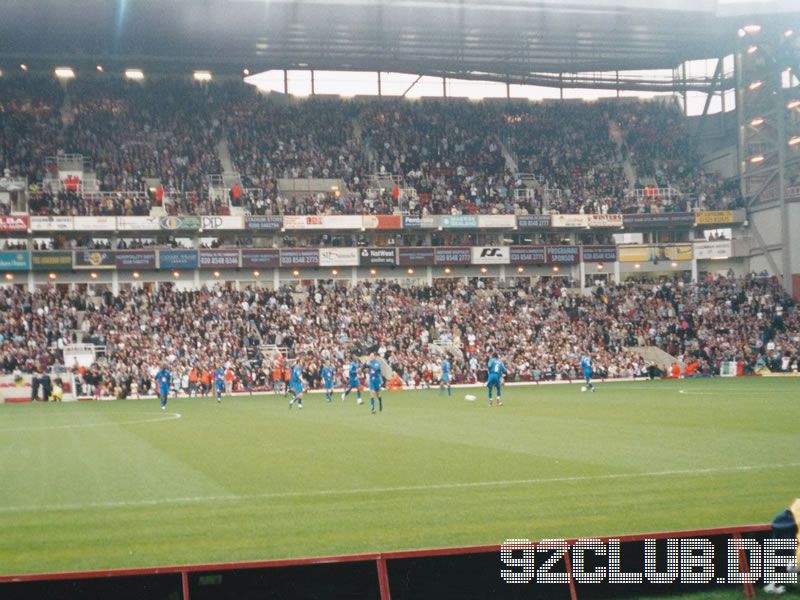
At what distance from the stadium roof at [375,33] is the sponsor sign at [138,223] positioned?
12.7 meters

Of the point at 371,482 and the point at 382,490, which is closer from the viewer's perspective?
the point at 382,490

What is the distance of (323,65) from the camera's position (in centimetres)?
6844

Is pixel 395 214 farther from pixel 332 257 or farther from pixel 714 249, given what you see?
pixel 714 249

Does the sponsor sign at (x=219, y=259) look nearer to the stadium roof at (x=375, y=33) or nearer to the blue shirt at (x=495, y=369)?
the stadium roof at (x=375, y=33)

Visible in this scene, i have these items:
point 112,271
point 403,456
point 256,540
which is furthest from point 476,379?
point 256,540

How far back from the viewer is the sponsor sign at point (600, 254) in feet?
218

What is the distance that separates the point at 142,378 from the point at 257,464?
3479 cm

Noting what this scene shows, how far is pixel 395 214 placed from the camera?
64812mm

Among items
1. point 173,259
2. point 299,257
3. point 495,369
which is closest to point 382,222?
point 299,257

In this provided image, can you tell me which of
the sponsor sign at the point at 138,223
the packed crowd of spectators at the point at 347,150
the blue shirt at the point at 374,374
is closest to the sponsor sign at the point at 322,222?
the packed crowd of spectators at the point at 347,150

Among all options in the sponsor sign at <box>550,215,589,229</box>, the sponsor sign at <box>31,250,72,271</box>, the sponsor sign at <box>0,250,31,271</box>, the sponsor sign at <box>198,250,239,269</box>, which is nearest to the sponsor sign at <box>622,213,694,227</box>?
the sponsor sign at <box>550,215,589,229</box>

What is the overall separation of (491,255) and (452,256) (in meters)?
2.86

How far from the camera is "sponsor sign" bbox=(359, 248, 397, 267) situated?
63125 millimetres

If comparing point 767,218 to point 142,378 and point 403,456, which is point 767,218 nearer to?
point 142,378
